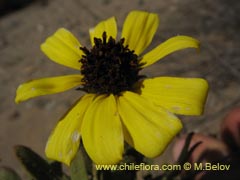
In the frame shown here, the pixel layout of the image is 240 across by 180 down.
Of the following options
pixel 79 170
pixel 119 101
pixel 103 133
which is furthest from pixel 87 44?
pixel 103 133

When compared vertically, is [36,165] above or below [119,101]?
below

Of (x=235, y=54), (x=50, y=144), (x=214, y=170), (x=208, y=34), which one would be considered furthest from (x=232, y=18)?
(x=50, y=144)

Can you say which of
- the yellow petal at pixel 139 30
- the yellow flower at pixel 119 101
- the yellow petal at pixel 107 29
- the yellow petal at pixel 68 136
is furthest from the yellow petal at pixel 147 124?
the yellow petal at pixel 107 29

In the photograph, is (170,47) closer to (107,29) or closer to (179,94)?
(179,94)

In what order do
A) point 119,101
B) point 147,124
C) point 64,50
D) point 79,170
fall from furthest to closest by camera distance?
point 64,50, point 79,170, point 119,101, point 147,124

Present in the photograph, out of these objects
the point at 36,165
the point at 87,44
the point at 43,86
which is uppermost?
the point at 43,86
